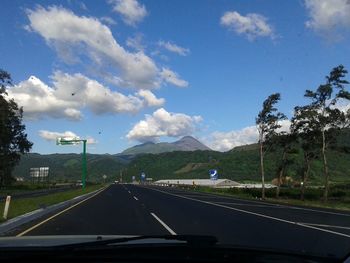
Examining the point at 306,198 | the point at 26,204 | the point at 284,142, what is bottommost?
the point at 26,204

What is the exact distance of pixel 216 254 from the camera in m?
4.93

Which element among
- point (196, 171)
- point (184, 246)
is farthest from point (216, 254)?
point (196, 171)

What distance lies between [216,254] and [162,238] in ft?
5.17

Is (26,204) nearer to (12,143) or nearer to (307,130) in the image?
(307,130)

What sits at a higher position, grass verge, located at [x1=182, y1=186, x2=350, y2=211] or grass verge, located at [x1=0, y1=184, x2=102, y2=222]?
grass verge, located at [x1=182, y1=186, x2=350, y2=211]

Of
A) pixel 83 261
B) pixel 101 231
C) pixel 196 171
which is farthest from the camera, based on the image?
pixel 196 171

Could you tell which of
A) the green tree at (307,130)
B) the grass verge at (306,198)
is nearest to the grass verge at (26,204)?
the grass verge at (306,198)

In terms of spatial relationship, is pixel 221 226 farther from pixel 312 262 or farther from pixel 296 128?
pixel 296 128

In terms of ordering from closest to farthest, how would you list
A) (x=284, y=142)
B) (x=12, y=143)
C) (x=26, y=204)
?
(x=26, y=204), (x=284, y=142), (x=12, y=143)

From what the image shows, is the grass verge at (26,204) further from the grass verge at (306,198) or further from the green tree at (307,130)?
the green tree at (307,130)

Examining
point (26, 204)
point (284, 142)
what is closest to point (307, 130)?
point (284, 142)

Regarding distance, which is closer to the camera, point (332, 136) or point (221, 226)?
point (221, 226)

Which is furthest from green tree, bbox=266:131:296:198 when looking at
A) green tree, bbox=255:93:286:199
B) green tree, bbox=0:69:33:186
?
green tree, bbox=0:69:33:186

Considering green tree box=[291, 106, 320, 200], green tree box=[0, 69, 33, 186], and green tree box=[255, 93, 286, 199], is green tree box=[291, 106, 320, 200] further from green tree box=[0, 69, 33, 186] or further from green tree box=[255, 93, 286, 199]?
green tree box=[0, 69, 33, 186]
